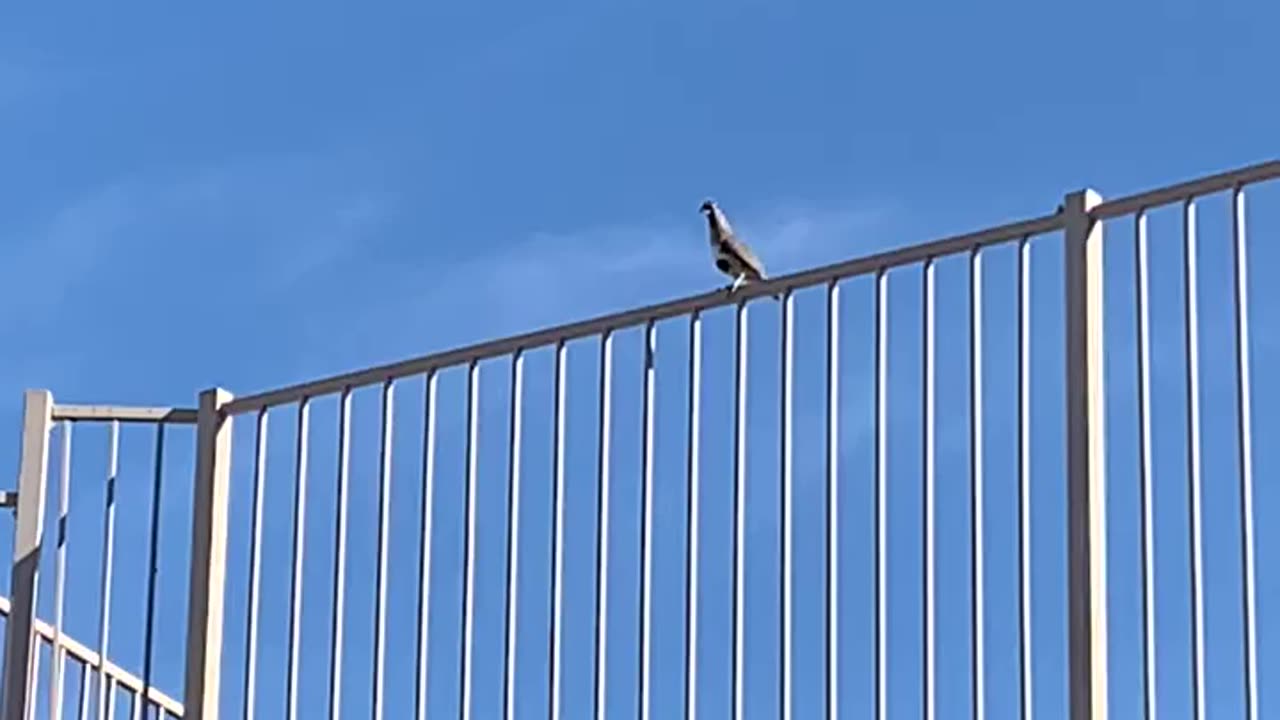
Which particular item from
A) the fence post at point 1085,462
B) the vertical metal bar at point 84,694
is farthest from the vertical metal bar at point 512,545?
the vertical metal bar at point 84,694

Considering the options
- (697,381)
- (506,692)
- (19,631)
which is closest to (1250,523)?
(697,381)

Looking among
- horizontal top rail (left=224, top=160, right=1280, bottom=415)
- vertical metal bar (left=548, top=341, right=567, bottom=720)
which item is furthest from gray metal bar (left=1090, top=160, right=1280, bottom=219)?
vertical metal bar (left=548, top=341, right=567, bottom=720)

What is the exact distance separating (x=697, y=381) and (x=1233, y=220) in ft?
3.34

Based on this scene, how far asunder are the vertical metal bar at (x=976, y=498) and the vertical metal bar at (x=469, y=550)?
1.07 meters

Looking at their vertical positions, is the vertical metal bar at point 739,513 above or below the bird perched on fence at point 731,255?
below

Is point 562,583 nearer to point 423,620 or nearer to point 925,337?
point 423,620

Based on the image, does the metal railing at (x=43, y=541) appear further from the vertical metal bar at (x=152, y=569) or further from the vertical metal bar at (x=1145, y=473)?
the vertical metal bar at (x=1145, y=473)

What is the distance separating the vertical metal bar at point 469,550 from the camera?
5094 millimetres

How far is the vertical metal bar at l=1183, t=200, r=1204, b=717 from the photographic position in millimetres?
4133

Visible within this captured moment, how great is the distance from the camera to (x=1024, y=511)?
4426 mm

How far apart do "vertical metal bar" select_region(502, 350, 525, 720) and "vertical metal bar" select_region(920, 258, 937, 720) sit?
0.89 m

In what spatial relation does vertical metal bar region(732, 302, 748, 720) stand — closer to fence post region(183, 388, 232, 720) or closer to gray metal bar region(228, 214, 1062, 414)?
gray metal bar region(228, 214, 1062, 414)

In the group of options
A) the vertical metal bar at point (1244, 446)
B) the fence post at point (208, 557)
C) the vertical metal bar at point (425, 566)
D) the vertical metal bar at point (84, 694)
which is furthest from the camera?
the vertical metal bar at point (84, 694)

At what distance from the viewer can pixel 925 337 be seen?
4598 mm
